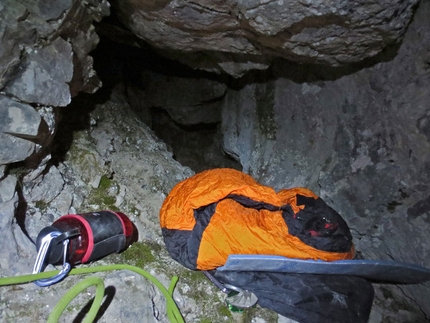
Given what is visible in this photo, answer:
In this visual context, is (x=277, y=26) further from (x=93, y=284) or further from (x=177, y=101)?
(x=177, y=101)

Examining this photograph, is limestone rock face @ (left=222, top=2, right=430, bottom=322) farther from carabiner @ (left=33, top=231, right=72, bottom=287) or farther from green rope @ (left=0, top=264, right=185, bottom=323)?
carabiner @ (left=33, top=231, right=72, bottom=287)

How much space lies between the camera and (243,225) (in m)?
1.83

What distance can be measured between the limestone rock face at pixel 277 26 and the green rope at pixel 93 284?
1.27 metres

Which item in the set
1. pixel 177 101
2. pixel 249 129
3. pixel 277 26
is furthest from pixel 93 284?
pixel 177 101

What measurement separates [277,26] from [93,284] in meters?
1.39

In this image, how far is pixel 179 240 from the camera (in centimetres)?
191

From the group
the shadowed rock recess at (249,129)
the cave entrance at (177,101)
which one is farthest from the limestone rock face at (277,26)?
the cave entrance at (177,101)

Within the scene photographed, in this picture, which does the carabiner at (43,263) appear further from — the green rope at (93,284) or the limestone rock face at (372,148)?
the limestone rock face at (372,148)

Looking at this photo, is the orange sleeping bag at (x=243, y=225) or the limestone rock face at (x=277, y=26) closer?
the limestone rock face at (x=277, y=26)

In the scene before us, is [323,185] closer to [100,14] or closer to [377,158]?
[377,158]

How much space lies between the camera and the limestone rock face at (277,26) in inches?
61.9

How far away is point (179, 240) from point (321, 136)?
1.23 meters

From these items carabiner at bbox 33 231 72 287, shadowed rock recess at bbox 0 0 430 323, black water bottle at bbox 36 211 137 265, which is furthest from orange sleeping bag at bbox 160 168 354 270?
carabiner at bbox 33 231 72 287

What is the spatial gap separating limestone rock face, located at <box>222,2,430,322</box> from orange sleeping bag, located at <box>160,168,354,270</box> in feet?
1.34
